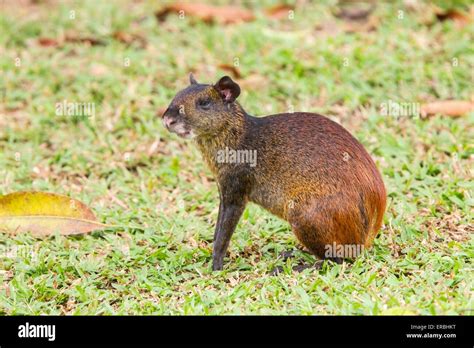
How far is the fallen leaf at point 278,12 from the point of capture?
10.4 meters

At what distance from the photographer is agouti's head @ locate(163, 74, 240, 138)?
6.05 m

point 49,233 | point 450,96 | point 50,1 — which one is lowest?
point 49,233

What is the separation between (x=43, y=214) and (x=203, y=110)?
164 cm

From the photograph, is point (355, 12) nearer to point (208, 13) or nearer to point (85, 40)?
point (208, 13)

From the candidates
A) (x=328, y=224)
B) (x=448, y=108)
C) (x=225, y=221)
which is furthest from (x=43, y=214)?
(x=448, y=108)

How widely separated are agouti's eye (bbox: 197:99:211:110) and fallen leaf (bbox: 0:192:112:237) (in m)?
1.35

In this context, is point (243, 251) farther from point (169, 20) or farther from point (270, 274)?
point (169, 20)

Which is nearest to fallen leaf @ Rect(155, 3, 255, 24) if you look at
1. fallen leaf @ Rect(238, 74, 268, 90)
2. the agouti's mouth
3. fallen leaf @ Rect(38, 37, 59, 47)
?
fallen leaf @ Rect(38, 37, 59, 47)

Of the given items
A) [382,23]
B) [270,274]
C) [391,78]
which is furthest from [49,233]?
[382,23]

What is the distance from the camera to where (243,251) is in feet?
21.1

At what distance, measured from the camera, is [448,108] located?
26.8 feet

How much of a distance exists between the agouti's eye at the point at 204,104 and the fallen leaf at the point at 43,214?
135 cm
